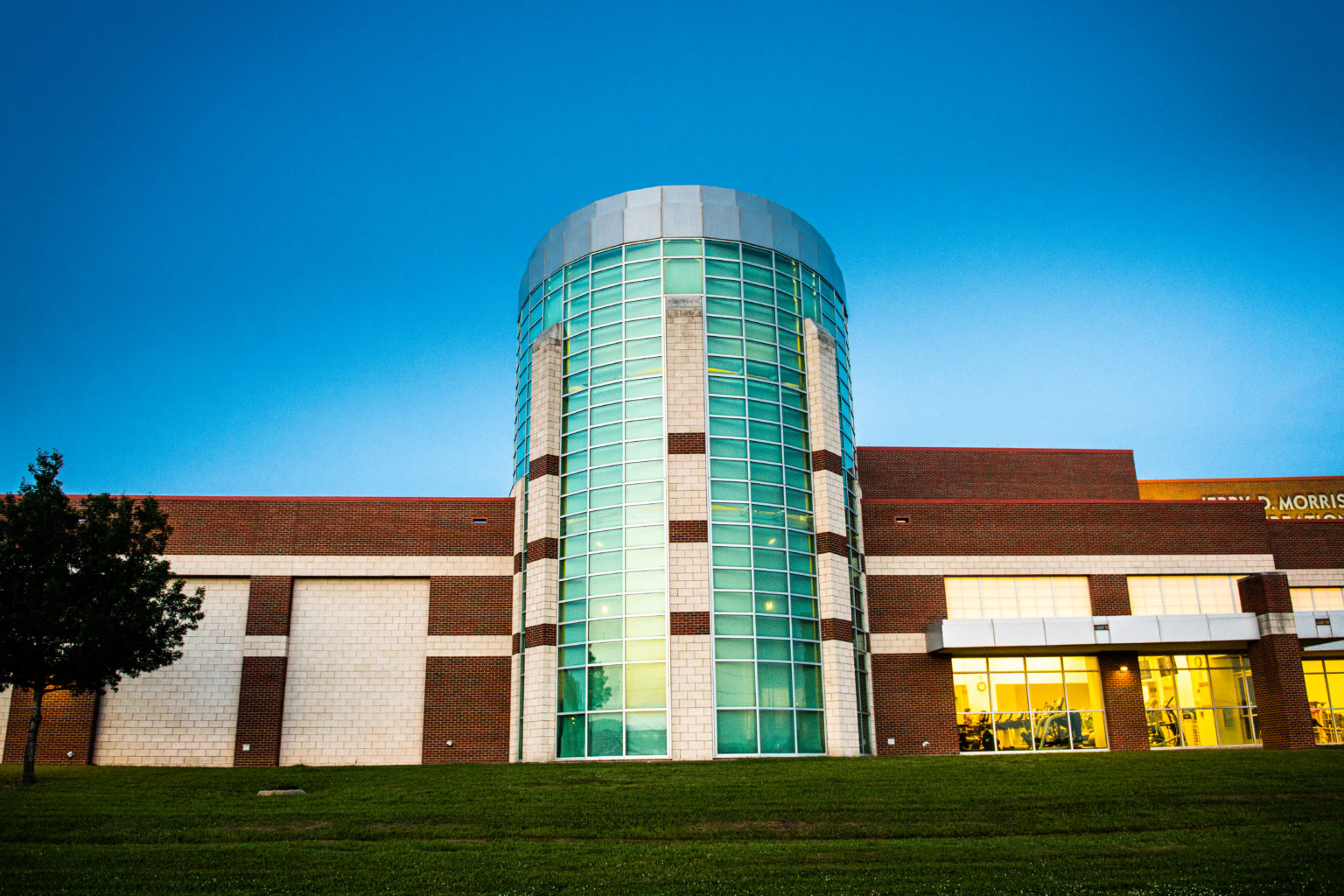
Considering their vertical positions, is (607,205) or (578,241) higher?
(607,205)

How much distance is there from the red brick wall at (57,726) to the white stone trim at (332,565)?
5.04 meters

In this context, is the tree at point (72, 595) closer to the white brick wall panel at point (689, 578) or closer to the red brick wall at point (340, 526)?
the red brick wall at point (340, 526)

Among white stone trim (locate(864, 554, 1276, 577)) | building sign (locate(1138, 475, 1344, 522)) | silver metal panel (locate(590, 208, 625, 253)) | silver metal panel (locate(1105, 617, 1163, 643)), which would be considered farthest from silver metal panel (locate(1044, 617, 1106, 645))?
building sign (locate(1138, 475, 1344, 522))

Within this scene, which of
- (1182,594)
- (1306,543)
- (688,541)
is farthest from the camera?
(1306,543)

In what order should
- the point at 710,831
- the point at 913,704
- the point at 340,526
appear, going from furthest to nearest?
the point at 340,526
the point at 913,704
the point at 710,831

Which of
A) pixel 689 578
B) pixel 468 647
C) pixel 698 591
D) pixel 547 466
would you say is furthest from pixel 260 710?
pixel 698 591

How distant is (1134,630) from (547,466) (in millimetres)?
20125

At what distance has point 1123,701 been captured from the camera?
33.6 m

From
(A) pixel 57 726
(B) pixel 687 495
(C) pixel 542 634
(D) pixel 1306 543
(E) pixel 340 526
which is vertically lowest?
(A) pixel 57 726

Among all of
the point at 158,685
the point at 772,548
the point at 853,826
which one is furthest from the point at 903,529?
the point at 158,685

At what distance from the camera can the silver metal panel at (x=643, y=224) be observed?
32938mm

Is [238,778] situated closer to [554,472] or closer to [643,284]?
[554,472]

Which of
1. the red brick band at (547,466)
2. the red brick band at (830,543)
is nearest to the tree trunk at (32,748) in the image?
the red brick band at (547,466)

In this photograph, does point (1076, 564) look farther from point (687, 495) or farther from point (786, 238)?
point (786, 238)
